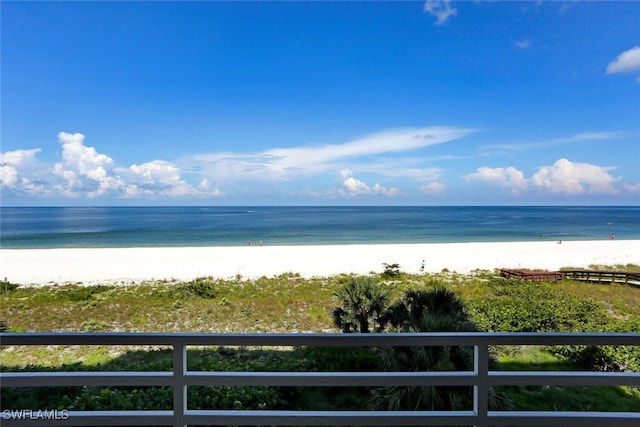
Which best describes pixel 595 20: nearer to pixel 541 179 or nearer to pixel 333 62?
pixel 333 62

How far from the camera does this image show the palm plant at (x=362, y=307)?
9.22ft

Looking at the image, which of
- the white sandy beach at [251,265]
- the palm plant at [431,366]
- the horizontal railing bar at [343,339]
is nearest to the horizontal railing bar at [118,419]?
the horizontal railing bar at [343,339]

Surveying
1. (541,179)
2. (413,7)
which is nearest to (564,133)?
(541,179)

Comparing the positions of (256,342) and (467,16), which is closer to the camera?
(256,342)

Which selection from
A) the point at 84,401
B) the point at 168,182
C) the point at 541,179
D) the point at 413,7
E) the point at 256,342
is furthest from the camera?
the point at 168,182

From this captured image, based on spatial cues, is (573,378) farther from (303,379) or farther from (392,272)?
(392,272)

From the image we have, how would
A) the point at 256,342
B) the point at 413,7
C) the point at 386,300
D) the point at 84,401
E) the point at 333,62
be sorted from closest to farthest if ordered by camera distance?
the point at 256,342, the point at 84,401, the point at 386,300, the point at 413,7, the point at 333,62

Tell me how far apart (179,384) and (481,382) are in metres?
0.86

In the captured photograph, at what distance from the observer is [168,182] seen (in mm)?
9141

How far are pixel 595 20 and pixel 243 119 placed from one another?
5.24 m

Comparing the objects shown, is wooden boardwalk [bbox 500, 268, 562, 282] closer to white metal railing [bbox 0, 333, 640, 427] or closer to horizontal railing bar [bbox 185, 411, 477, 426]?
white metal railing [bbox 0, 333, 640, 427]

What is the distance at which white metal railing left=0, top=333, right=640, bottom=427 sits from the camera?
2.79 feet

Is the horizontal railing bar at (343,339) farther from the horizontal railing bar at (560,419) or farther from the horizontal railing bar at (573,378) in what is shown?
the horizontal railing bar at (560,419)

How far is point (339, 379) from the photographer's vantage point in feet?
2.86
